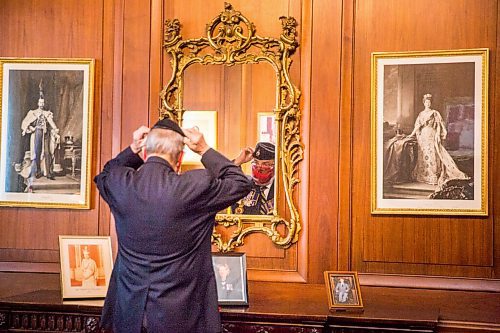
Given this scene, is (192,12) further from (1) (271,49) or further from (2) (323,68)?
(2) (323,68)

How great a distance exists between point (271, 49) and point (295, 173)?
758 mm

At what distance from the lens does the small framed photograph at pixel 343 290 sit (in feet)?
13.5

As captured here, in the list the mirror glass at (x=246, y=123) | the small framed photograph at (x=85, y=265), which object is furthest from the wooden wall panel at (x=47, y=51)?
the mirror glass at (x=246, y=123)

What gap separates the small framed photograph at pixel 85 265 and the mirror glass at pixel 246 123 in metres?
0.71

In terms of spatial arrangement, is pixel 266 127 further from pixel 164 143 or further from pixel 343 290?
pixel 164 143

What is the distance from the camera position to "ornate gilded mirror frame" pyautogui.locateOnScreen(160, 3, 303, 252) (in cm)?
471

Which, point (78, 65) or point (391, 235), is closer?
point (391, 235)

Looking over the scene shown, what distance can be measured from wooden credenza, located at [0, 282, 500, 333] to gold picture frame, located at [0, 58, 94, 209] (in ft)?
2.20

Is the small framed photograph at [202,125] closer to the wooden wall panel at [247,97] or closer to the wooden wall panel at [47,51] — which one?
the wooden wall panel at [247,97]

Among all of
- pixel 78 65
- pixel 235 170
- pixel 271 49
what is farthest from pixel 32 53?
pixel 235 170

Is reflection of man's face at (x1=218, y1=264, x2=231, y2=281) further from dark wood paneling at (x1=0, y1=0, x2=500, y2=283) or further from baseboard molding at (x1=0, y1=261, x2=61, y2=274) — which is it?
baseboard molding at (x1=0, y1=261, x2=61, y2=274)

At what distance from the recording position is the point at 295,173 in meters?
4.73

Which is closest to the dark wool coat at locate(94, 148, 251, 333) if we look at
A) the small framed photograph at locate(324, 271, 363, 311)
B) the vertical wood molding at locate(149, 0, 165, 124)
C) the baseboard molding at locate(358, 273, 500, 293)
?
the small framed photograph at locate(324, 271, 363, 311)

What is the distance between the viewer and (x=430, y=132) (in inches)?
Result: 178
